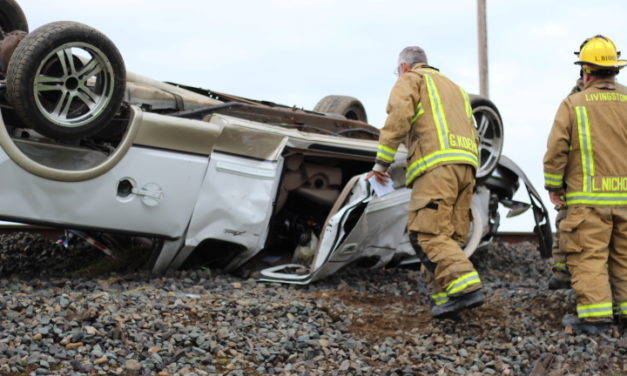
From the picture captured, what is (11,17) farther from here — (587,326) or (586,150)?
(587,326)

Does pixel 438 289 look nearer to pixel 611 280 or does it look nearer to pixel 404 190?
pixel 611 280

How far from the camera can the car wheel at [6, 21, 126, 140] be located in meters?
5.27

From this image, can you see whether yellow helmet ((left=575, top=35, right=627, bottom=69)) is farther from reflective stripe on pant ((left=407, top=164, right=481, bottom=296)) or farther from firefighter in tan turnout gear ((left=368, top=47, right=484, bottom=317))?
reflective stripe on pant ((left=407, top=164, right=481, bottom=296))

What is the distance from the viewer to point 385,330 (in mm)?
5215

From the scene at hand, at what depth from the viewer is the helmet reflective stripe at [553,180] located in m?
5.55

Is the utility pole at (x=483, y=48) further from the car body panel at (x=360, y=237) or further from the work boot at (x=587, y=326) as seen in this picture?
the work boot at (x=587, y=326)

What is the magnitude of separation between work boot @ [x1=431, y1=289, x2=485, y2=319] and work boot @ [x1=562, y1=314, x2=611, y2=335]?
746mm

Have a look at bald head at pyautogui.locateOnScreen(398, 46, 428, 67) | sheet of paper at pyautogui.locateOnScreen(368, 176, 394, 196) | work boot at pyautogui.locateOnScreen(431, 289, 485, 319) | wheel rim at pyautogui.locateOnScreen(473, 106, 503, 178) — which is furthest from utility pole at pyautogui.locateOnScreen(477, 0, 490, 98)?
work boot at pyautogui.locateOnScreen(431, 289, 485, 319)

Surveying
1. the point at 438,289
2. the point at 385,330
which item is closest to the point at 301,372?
the point at 385,330

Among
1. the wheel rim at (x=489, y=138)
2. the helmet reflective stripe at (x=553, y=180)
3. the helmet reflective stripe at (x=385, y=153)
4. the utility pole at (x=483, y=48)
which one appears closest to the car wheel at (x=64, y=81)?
the helmet reflective stripe at (x=385, y=153)

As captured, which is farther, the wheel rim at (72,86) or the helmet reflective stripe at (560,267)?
the helmet reflective stripe at (560,267)

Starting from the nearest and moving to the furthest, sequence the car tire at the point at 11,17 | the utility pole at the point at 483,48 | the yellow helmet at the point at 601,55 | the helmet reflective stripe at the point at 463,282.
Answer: the helmet reflective stripe at the point at 463,282 → the yellow helmet at the point at 601,55 → the car tire at the point at 11,17 → the utility pole at the point at 483,48

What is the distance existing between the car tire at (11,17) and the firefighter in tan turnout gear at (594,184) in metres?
4.62

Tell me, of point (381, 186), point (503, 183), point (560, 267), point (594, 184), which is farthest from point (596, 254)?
point (503, 183)
